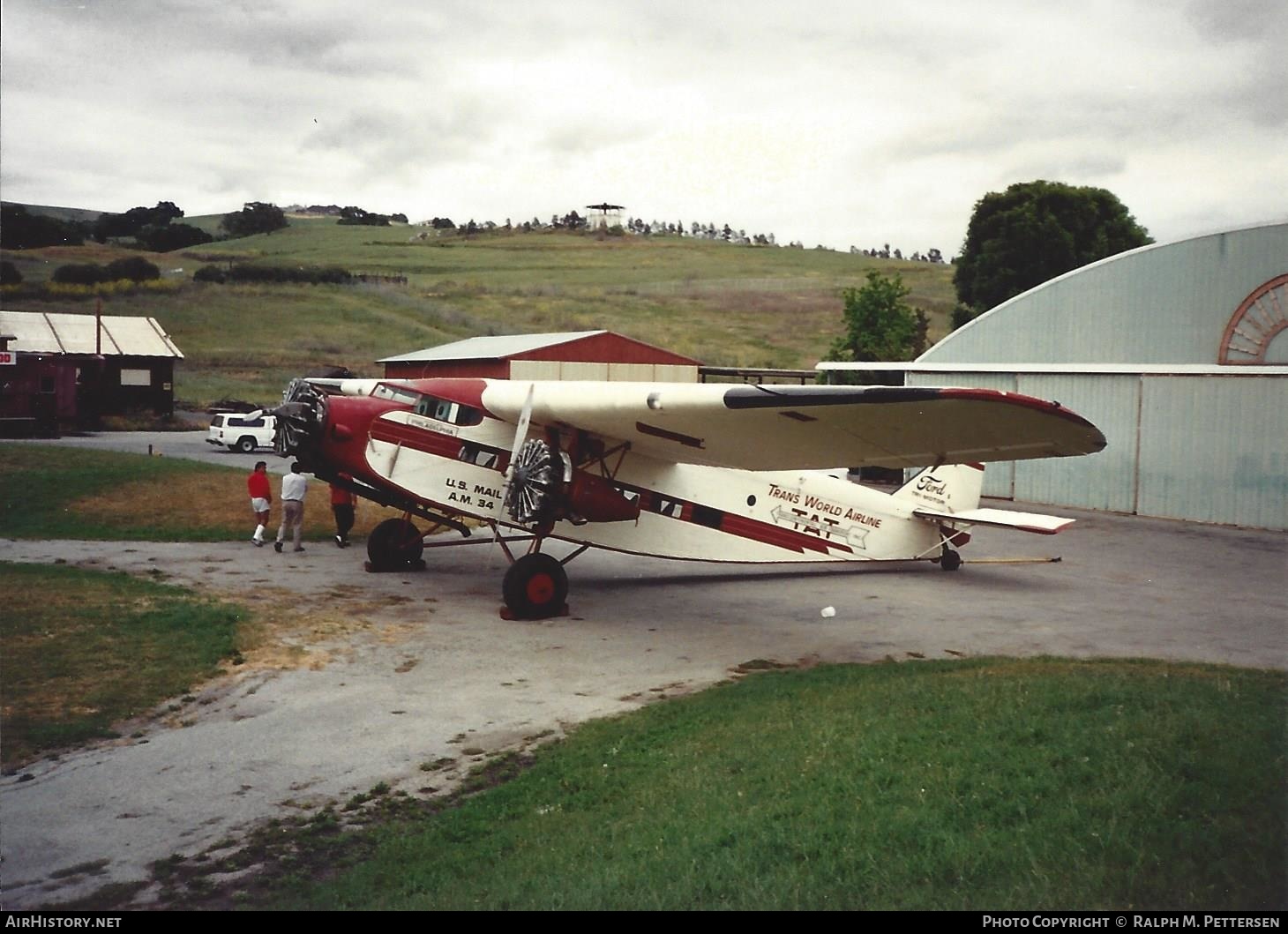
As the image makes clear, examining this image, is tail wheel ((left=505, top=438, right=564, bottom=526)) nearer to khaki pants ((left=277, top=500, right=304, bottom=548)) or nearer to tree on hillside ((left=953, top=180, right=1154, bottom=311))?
khaki pants ((left=277, top=500, right=304, bottom=548))

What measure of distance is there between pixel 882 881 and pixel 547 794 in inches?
116

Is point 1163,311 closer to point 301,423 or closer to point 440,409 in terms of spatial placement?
point 440,409

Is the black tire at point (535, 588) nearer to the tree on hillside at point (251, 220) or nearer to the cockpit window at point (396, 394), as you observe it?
the cockpit window at point (396, 394)

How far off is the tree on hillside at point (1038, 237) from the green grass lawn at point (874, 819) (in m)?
57.2

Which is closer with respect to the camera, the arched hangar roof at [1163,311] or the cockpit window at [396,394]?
the cockpit window at [396,394]

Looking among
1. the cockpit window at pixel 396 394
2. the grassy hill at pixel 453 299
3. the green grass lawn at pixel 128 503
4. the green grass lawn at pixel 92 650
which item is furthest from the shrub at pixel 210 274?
the cockpit window at pixel 396 394

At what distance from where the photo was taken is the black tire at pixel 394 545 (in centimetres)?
1767

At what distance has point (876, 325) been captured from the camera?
47188 millimetres

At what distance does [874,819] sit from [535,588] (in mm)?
8769

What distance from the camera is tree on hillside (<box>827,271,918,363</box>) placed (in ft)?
154

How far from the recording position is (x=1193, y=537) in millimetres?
23422

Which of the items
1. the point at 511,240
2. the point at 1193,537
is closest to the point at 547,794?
the point at 1193,537

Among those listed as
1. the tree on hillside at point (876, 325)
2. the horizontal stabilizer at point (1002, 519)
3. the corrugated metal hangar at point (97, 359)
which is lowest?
the horizontal stabilizer at point (1002, 519)

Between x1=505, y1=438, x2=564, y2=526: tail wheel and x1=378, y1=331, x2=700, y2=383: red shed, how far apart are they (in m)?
24.6
